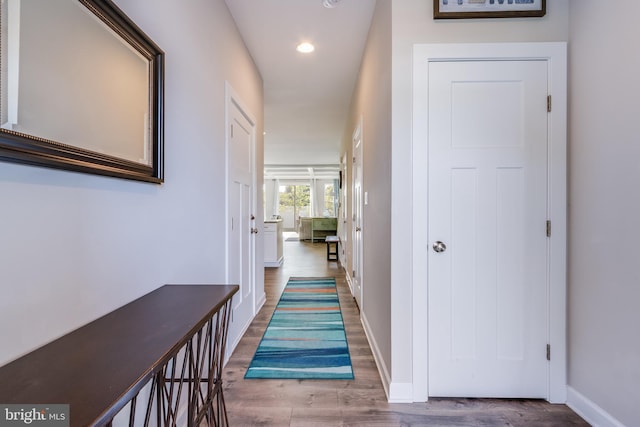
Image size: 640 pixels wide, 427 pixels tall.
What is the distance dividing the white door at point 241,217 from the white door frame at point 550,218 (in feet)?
4.33

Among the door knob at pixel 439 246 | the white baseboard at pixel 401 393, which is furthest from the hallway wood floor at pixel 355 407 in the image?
the door knob at pixel 439 246

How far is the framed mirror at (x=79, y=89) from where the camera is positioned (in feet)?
2.15

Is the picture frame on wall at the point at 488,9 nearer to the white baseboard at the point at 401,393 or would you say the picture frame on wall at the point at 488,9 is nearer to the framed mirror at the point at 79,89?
the framed mirror at the point at 79,89

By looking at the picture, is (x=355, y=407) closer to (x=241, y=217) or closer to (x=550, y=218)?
(x=550, y=218)

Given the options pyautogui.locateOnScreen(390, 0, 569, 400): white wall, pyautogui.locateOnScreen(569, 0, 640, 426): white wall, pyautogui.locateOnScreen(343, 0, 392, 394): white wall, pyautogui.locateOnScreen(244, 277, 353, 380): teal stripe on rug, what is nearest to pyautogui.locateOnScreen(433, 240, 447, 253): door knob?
pyautogui.locateOnScreen(390, 0, 569, 400): white wall

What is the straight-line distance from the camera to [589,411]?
1.52 metres

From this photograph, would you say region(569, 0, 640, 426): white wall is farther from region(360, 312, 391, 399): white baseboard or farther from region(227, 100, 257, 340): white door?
region(227, 100, 257, 340): white door

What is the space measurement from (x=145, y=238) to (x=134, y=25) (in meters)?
0.78

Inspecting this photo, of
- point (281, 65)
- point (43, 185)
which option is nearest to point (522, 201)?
point (43, 185)

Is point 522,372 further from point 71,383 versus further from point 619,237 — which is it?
point 71,383

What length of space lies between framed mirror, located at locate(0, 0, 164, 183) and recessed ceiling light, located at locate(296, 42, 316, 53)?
1720 millimetres

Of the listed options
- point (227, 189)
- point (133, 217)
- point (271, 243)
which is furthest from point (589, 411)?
point (271, 243)

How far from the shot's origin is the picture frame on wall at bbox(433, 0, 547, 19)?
1619mm

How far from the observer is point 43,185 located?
74cm
